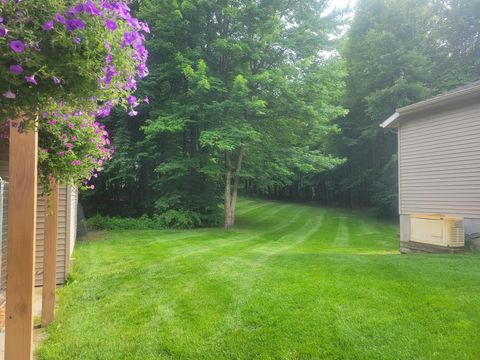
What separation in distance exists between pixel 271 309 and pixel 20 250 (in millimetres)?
2393

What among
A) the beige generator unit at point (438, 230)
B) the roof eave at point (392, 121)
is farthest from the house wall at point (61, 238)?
the roof eave at point (392, 121)

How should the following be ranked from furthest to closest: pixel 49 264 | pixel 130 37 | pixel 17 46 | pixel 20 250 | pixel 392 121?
pixel 392 121
pixel 49 264
pixel 20 250
pixel 130 37
pixel 17 46

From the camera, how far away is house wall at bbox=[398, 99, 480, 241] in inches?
321

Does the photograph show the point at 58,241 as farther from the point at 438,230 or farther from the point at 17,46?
the point at 438,230

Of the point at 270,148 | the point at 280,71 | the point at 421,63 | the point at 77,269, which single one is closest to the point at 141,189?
the point at 270,148

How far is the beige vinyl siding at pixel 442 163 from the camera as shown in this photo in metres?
8.19

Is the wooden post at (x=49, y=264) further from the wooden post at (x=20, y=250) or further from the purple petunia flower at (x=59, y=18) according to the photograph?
the purple petunia flower at (x=59, y=18)

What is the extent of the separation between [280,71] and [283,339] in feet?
36.8

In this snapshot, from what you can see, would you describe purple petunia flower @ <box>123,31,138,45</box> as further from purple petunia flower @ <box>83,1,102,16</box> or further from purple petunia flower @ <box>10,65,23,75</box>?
purple petunia flower @ <box>10,65,23,75</box>

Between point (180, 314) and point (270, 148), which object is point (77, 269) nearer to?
point (180, 314)

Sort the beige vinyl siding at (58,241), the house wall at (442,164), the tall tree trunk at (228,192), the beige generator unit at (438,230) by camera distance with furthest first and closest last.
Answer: the tall tree trunk at (228,192)
the house wall at (442,164)
the beige generator unit at (438,230)
the beige vinyl siding at (58,241)

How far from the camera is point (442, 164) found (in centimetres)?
892

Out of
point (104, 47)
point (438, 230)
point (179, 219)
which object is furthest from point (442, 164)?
point (104, 47)

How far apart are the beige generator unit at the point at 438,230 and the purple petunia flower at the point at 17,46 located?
8.24 metres
